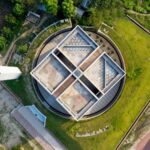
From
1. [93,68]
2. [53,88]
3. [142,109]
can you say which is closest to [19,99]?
[53,88]

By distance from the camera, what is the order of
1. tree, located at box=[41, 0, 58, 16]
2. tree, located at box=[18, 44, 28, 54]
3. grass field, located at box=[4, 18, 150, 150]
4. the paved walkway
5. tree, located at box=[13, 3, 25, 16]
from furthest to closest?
1. the paved walkway
2. grass field, located at box=[4, 18, 150, 150]
3. tree, located at box=[18, 44, 28, 54]
4. tree, located at box=[13, 3, 25, 16]
5. tree, located at box=[41, 0, 58, 16]

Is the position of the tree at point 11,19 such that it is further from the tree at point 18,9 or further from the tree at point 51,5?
the tree at point 51,5

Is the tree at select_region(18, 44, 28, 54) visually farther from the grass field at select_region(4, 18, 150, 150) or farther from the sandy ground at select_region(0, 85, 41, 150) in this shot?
the sandy ground at select_region(0, 85, 41, 150)

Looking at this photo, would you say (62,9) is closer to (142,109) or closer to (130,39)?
(130,39)

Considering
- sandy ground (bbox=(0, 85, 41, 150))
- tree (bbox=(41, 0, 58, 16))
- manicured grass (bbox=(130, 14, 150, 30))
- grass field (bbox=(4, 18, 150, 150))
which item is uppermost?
manicured grass (bbox=(130, 14, 150, 30))

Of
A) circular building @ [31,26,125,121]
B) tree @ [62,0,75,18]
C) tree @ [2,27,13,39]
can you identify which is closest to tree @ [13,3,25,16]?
tree @ [2,27,13,39]

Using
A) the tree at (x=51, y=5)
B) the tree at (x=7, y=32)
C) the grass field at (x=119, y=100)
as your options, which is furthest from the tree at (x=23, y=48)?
the tree at (x=51, y=5)
